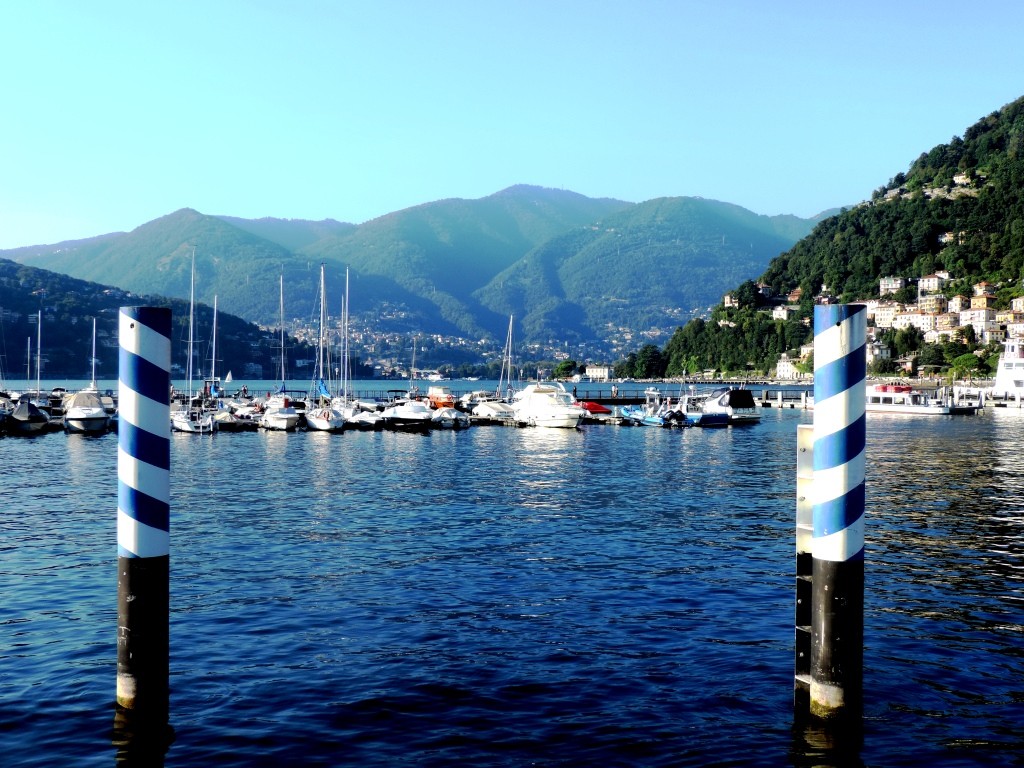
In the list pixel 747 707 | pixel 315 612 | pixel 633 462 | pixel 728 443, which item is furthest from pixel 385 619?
pixel 728 443

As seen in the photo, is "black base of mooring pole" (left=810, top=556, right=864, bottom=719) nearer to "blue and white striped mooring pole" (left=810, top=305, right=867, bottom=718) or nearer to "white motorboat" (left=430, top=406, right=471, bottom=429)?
"blue and white striped mooring pole" (left=810, top=305, right=867, bottom=718)

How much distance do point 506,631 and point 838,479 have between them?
6385 mm

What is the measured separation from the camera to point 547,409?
A: 68750 mm

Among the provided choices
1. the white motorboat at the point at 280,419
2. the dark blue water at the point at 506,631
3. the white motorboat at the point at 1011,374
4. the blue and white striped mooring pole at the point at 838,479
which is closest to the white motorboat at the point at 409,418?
the white motorboat at the point at 280,419

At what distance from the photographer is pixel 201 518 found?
23641 millimetres

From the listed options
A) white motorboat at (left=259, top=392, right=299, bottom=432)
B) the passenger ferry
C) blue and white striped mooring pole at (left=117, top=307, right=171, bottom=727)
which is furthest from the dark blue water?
the passenger ferry

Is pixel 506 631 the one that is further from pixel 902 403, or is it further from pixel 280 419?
pixel 902 403

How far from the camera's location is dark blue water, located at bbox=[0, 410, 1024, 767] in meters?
8.88

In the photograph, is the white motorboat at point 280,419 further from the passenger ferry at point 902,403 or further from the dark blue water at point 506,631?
the passenger ferry at point 902,403

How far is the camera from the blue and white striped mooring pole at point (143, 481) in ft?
24.1

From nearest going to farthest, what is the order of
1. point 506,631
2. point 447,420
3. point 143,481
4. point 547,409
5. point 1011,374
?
point 143,481 → point 506,631 → point 447,420 → point 547,409 → point 1011,374

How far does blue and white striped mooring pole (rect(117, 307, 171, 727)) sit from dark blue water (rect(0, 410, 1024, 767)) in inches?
64.2

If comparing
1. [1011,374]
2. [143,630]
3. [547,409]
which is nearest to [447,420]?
[547,409]

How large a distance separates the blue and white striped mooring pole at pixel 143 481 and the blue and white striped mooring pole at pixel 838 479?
5.23m
